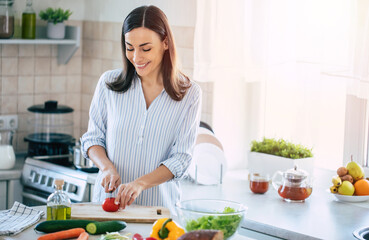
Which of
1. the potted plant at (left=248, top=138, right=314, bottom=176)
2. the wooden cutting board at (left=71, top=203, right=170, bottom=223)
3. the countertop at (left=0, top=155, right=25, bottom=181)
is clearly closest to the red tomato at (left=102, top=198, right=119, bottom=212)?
the wooden cutting board at (left=71, top=203, right=170, bottom=223)

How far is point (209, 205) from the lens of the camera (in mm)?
2137

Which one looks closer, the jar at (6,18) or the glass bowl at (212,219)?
the glass bowl at (212,219)

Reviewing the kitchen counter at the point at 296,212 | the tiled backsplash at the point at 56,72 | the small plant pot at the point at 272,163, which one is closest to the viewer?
the kitchen counter at the point at 296,212

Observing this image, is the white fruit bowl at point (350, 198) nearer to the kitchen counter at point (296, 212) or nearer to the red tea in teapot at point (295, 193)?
the kitchen counter at point (296, 212)

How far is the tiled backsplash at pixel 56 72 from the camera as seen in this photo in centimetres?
400

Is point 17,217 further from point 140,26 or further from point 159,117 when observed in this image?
point 140,26

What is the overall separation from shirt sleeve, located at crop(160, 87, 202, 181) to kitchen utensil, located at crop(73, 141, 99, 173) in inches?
42.3

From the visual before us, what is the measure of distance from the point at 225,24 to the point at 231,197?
94 cm

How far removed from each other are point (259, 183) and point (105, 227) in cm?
115

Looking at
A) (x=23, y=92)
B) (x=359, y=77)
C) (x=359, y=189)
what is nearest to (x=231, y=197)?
(x=359, y=189)

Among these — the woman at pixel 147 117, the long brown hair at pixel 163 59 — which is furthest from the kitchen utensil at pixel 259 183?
the long brown hair at pixel 163 59

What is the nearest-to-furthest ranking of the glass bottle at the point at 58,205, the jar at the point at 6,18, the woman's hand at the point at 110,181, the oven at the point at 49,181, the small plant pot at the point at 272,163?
the glass bottle at the point at 58,205 → the woman's hand at the point at 110,181 → the small plant pot at the point at 272,163 → the oven at the point at 49,181 → the jar at the point at 6,18

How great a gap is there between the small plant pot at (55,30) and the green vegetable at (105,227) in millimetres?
2093

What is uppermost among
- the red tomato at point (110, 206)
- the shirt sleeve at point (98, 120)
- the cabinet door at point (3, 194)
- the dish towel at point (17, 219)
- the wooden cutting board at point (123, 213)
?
the shirt sleeve at point (98, 120)
